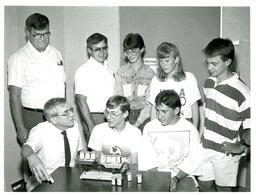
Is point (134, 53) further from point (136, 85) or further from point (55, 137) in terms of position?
point (55, 137)

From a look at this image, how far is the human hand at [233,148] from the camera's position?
87.0 inches

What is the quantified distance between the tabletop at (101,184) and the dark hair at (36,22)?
1.37m

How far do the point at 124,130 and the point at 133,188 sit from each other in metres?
0.82

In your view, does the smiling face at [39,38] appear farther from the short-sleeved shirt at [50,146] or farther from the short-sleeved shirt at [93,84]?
the short-sleeved shirt at [50,146]

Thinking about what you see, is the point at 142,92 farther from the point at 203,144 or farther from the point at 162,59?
the point at 203,144

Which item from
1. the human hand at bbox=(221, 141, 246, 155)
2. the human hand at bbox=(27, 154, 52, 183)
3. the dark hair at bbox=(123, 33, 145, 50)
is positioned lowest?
the human hand at bbox=(27, 154, 52, 183)

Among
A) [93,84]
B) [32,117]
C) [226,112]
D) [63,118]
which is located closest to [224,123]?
[226,112]

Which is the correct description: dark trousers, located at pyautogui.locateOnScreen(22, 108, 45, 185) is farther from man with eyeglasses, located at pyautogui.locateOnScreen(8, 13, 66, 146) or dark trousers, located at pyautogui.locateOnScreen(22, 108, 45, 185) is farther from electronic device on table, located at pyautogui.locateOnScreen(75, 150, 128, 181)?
electronic device on table, located at pyautogui.locateOnScreen(75, 150, 128, 181)

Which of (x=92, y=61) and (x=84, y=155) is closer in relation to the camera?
(x=84, y=155)

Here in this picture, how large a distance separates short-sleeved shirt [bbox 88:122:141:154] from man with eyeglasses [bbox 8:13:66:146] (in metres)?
0.69

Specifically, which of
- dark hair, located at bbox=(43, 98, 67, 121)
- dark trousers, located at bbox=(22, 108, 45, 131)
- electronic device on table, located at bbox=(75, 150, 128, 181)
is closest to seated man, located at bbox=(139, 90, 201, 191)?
electronic device on table, located at bbox=(75, 150, 128, 181)

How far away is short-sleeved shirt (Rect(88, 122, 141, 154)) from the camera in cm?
242
